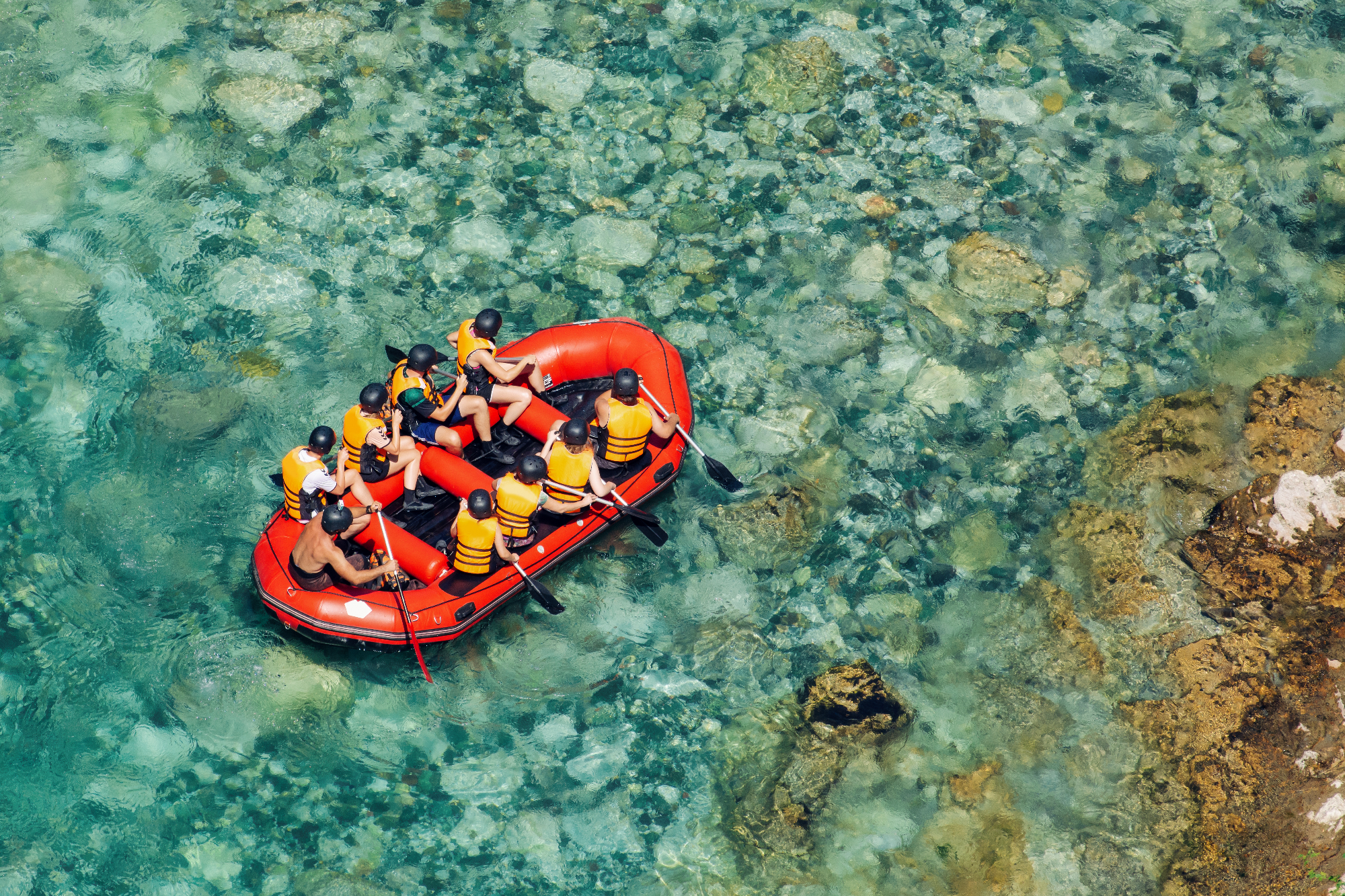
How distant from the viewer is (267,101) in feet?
32.7

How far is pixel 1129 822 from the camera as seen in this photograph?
6621mm

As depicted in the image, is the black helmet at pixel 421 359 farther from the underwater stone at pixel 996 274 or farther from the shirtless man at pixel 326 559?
the underwater stone at pixel 996 274

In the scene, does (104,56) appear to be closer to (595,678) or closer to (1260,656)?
(595,678)

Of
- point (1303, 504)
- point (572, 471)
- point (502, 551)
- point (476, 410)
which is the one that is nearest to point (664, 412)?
point (572, 471)

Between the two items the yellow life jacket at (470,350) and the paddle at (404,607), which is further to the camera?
the yellow life jacket at (470,350)

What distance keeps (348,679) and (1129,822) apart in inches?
192

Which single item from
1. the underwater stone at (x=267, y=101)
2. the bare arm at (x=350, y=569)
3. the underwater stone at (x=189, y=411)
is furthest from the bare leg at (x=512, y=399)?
the underwater stone at (x=267, y=101)

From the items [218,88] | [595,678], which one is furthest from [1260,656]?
[218,88]

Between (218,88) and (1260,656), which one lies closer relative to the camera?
(1260,656)

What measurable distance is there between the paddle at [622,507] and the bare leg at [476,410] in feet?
2.41

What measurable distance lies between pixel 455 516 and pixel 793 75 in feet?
18.3

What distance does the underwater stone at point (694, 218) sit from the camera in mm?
9359

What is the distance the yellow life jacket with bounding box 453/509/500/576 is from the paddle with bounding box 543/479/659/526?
51 cm

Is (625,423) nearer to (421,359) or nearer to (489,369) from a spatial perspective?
(489,369)
